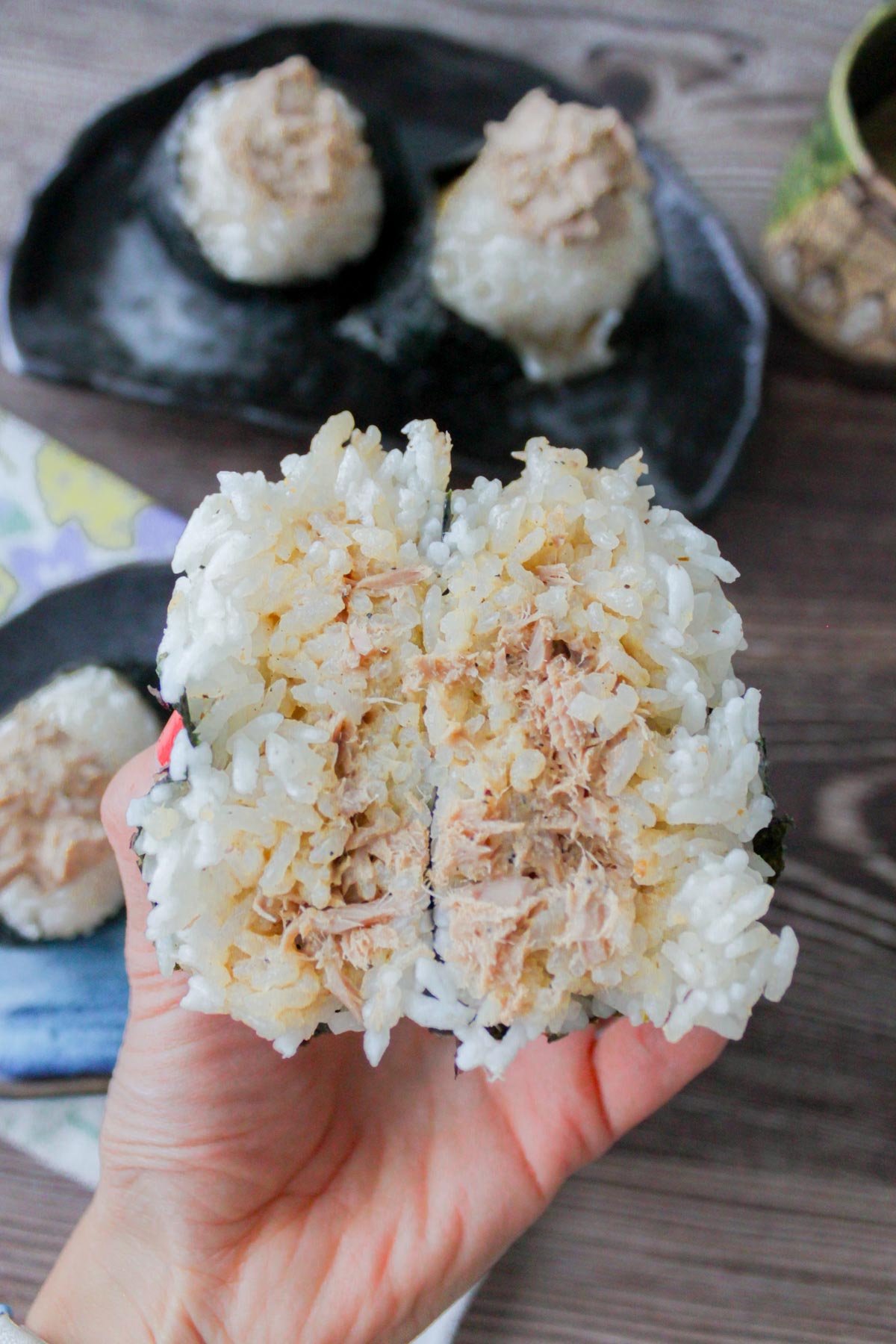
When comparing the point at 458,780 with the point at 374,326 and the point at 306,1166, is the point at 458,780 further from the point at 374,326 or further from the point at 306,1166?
the point at 374,326

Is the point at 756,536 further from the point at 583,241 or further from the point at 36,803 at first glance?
the point at 36,803

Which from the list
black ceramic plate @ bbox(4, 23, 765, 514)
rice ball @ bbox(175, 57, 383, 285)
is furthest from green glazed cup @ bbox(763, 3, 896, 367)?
rice ball @ bbox(175, 57, 383, 285)

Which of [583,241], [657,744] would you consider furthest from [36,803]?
[583,241]

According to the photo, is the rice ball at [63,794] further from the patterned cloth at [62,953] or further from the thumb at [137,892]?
the thumb at [137,892]

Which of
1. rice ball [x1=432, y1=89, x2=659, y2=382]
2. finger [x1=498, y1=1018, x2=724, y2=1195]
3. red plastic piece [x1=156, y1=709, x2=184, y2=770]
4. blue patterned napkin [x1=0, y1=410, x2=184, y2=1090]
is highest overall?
rice ball [x1=432, y1=89, x2=659, y2=382]

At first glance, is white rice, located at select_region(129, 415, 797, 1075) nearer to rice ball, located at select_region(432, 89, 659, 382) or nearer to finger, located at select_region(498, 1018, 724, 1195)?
finger, located at select_region(498, 1018, 724, 1195)

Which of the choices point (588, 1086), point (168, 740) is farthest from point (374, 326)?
point (588, 1086)

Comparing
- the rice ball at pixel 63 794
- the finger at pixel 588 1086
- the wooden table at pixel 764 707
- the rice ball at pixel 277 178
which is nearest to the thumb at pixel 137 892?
the rice ball at pixel 63 794
